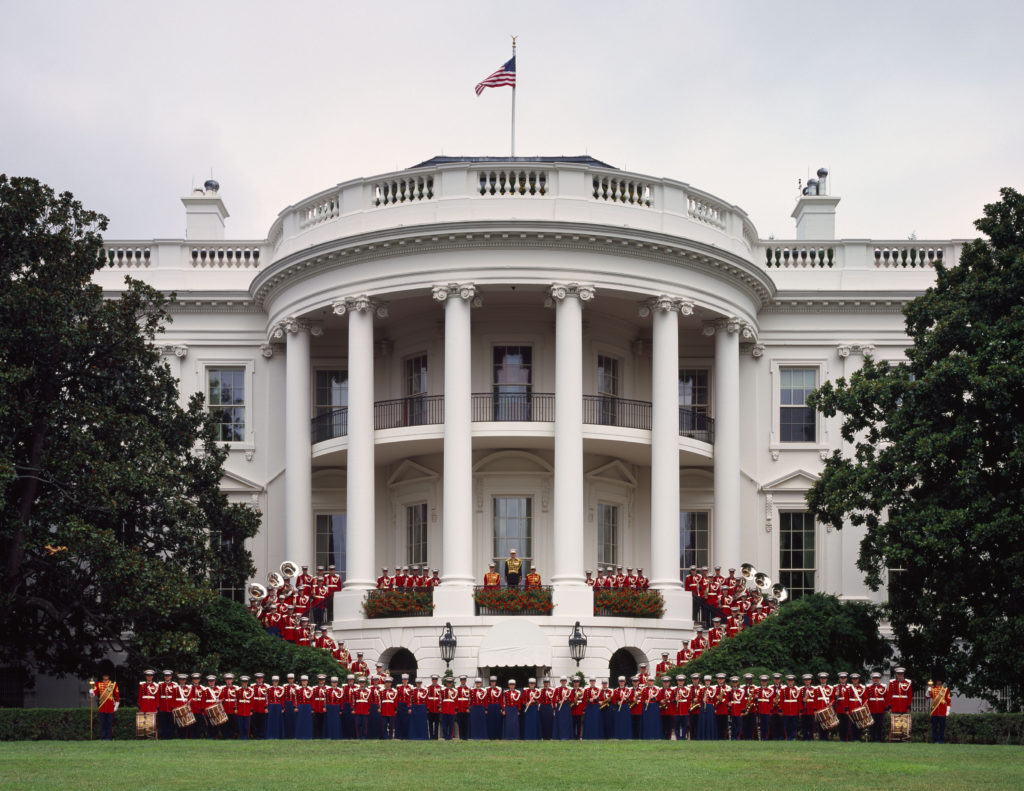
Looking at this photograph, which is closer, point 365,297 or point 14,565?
point 14,565

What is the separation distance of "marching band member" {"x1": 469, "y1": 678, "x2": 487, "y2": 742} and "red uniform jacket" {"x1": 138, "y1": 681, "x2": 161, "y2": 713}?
5.70m

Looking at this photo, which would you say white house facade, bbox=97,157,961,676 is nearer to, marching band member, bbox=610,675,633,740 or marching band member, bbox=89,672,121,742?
marching band member, bbox=610,675,633,740

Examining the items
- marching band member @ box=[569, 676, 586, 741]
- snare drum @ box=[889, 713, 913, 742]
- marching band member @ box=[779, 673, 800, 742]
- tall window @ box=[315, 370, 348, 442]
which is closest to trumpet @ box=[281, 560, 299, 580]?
tall window @ box=[315, 370, 348, 442]

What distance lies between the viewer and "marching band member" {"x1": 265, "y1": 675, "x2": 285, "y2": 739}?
91.0 ft

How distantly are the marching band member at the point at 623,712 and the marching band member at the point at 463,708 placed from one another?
8.97 feet

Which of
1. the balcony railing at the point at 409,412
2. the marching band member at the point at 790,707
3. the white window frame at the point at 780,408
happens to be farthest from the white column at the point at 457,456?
the white window frame at the point at 780,408

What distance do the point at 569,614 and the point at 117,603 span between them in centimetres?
948

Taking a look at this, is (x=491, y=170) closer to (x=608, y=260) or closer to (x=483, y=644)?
(x=608, y=260)

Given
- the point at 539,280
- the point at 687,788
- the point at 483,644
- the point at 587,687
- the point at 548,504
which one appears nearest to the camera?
the point at 687,788

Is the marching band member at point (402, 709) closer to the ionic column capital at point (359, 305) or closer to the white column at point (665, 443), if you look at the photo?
the white column at point (665, 443)

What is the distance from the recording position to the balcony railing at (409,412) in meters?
36.8

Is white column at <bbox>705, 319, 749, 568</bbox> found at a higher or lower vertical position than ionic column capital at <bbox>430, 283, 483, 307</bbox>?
lower

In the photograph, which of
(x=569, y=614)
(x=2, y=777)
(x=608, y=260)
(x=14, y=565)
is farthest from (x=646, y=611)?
(x=2, y=777)

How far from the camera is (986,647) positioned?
94.2 ft
